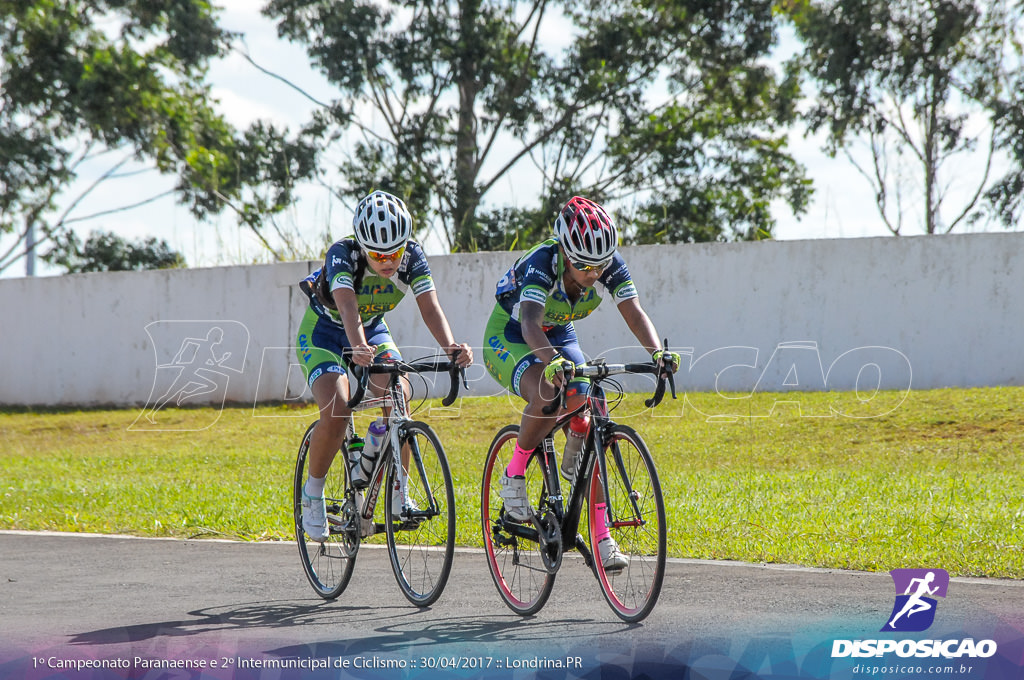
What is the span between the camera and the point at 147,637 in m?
5.39

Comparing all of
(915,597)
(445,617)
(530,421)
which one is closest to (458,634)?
(445,617)

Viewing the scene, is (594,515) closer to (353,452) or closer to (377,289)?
(353,452)

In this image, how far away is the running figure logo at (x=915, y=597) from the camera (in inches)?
207

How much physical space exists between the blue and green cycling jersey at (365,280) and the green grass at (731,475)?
242 centimetres

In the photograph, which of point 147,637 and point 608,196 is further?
point 608,196

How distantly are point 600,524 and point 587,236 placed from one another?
143cm

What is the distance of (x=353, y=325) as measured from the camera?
19.6 ft

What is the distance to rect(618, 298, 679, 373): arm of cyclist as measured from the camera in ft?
17.8

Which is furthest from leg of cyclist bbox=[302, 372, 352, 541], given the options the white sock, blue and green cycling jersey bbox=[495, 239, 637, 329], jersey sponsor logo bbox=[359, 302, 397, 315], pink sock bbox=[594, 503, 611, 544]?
pink sock bbox=[594, 503, 611, 544]

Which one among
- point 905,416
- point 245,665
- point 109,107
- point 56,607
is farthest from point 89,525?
point 109,107

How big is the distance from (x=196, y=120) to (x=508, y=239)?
861 cm

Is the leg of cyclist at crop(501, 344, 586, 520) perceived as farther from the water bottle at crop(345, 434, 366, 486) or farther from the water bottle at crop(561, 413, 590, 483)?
the water bottle at crop(345, 434, 366, 486)

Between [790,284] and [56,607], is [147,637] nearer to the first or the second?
[56,607]

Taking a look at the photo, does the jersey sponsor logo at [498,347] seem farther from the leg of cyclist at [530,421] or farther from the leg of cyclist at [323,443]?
the leg of cyclist at [323,443]
